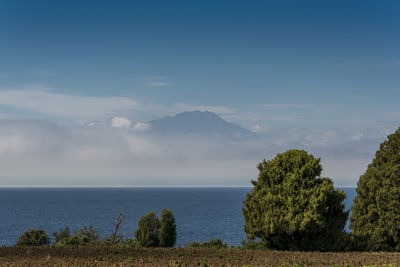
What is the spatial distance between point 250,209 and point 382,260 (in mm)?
8021

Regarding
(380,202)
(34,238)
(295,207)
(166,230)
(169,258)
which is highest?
(380,202)

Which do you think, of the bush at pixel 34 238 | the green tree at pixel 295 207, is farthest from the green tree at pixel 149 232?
the green tree at pixel 295 207

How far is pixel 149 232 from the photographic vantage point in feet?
103

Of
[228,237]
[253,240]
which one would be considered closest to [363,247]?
[253,240]

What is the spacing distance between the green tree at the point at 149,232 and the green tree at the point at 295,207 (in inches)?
410

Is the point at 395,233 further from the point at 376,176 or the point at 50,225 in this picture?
the point at 50,225

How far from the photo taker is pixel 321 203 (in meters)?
21.4

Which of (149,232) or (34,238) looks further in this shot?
(34,238)

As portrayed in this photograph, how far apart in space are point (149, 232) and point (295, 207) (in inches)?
540

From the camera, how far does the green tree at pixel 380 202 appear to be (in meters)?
23.7

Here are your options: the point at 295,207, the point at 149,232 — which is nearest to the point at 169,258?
the point at 295,207

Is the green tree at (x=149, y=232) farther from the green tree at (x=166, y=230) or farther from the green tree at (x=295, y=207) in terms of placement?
the green tree at (x=295, y=207)

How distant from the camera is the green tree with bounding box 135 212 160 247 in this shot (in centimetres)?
3106

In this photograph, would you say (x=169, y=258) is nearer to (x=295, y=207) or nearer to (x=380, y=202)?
(x=295, y=207)
